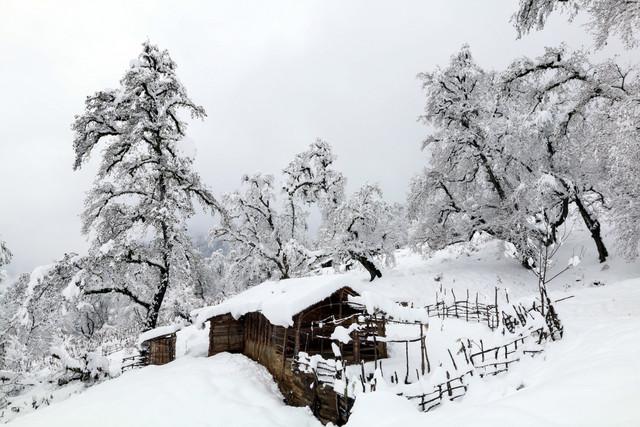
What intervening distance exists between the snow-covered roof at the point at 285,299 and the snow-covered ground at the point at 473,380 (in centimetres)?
66

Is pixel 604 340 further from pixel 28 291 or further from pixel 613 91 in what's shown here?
pixel 28 291

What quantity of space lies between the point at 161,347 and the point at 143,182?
903 centimetres

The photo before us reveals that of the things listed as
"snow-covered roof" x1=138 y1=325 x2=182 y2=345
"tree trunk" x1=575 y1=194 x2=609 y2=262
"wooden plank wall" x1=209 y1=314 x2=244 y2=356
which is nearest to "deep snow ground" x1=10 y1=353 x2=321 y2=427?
"snow-covered roof" x1=138 y1=325 x2=182 y2=345

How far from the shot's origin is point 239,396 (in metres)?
14.8

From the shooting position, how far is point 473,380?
9.16 m

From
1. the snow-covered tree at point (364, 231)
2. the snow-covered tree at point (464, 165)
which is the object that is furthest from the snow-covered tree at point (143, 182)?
the snow-covered tree at point (464, 165)

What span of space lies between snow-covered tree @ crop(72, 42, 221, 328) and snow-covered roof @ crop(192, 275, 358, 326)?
2.92 meters

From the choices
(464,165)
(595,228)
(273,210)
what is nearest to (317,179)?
(273,210)

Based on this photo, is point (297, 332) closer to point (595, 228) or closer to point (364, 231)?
point (364, 231)

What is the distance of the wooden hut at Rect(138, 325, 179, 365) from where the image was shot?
19297 millimetres

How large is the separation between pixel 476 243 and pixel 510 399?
26.2m

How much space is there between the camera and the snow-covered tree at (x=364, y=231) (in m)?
26.0

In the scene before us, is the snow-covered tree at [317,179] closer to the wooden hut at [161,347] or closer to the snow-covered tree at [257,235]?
the snow-covered tree at [257,235]

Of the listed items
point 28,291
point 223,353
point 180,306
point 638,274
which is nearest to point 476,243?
point 638,274
